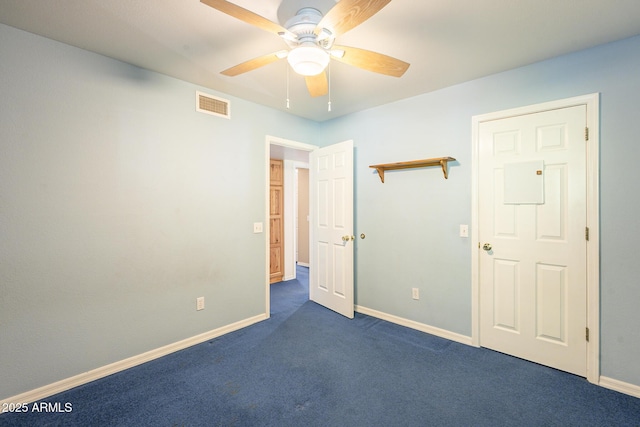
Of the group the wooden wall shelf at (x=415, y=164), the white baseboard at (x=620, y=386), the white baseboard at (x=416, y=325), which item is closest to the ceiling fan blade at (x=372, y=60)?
the wooden wall shelf at (x=415, y=164)

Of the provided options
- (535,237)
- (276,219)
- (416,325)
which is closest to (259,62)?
(535,237)

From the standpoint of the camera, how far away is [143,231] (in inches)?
97.2

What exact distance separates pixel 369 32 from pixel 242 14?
0.95 meters

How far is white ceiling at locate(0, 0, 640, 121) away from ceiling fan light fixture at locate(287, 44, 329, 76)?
0.26 metres

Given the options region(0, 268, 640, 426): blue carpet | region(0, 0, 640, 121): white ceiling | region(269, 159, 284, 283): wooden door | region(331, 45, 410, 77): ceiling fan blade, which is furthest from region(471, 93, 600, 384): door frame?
region(269, 159, 284, 283): wooden door

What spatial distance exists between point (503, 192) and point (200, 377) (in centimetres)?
299

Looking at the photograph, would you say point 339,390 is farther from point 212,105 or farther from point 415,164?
point 212,105

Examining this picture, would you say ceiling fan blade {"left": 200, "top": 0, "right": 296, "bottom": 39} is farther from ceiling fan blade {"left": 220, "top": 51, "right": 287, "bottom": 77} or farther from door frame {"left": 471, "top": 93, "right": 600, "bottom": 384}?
door frame {"left": 471, "top": 93, "right": 600, "bottom": 384}

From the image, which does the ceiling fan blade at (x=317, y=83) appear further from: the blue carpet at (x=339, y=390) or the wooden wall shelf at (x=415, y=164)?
the blue carpet at (x=339, y=390)

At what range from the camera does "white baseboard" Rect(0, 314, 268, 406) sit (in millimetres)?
1956

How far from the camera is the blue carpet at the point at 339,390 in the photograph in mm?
1802

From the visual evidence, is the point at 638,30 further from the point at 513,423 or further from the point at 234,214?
the point at 234,214

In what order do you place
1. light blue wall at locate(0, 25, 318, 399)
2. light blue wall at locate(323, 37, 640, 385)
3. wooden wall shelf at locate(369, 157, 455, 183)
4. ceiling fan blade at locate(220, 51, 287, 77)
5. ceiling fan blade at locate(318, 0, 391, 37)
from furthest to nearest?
wooden wall shelf at locate(369, 157, 455, 183), light blue wall at locate(323, 37, 640, 385), light blue wall at locate(0, 25, 318, 399), ceiling fan blade at locate(220, 51, 287, 77), ceiling fan blade at locate(318, 0, 391, 37)

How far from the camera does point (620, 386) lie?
2.05 meters
